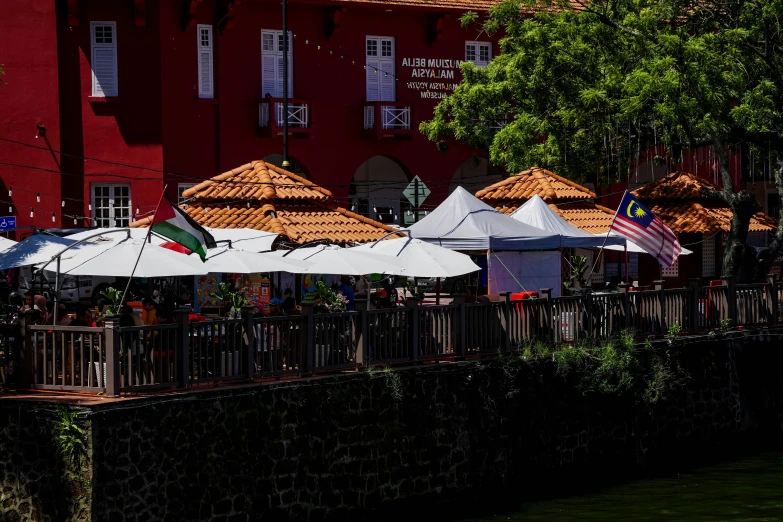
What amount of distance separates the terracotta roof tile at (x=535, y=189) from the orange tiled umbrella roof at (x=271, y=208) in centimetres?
495

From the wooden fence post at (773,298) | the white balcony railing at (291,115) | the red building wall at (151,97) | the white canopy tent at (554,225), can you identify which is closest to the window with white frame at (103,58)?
the red building wall at (151,97)

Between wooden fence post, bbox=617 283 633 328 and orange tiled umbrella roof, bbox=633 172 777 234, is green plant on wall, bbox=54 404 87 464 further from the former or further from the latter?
orange tiled umbrella roof, bbox=633 172 777 234

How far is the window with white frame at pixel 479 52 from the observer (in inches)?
1551

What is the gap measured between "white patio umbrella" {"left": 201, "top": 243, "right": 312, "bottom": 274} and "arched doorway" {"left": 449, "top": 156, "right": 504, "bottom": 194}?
19.4 meters

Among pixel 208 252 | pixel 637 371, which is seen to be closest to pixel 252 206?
pixel 208 252

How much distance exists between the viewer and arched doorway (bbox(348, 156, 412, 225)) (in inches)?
1565

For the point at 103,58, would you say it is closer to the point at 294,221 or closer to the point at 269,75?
the point at 269,75

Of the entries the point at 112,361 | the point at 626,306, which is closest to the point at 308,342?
the point at 112,361

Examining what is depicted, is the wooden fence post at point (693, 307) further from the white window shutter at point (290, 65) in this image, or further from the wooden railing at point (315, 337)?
the white window shutter at point (290, 65)

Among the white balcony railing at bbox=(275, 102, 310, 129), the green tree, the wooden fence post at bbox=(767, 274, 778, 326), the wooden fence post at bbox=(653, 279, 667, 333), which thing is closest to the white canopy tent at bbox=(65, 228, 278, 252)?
the wooden fence post at bbox=(653, 279, 667, 333)

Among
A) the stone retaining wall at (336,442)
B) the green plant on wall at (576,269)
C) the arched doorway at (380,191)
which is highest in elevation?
the arched doorway at (380,191)

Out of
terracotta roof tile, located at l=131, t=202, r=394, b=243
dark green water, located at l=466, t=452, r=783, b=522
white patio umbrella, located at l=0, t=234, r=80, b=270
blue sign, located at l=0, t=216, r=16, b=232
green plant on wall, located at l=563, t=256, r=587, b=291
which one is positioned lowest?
dark green water, located at l=466, t=452, r=783, b=522

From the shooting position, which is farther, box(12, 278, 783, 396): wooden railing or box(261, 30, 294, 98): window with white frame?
box(261, 30, 294, 98): window with white frame

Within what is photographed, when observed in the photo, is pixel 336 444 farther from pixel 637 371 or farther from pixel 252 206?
pixel 252 206
